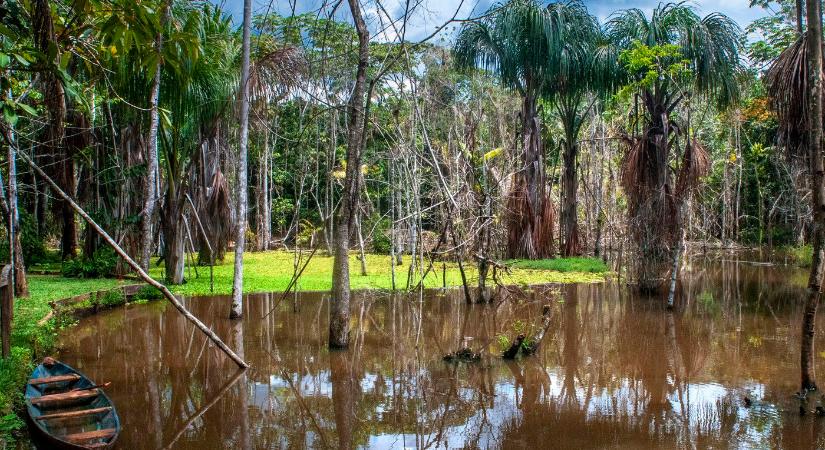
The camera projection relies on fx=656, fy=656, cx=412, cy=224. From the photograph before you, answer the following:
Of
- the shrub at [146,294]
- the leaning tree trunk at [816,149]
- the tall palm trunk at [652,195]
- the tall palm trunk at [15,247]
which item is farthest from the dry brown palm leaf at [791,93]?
the tall palm trunk at [15,247]

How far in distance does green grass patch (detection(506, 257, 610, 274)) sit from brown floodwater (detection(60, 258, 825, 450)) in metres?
6.46

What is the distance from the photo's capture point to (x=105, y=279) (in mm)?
17281

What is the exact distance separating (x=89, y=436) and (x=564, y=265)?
58.3 feet

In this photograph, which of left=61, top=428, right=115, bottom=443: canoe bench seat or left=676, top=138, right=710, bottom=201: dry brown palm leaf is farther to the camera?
left=676, top=138, right=710, bottom=201: dry brown palm leaf

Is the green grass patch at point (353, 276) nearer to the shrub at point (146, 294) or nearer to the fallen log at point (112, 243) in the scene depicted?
the shrub at point (146, 294)

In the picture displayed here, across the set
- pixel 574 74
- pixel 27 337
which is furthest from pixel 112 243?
pixel 574 74

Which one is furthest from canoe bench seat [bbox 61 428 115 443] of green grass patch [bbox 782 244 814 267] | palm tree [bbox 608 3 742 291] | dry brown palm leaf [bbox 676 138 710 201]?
green grass patch [bbox 782 244 814 267]

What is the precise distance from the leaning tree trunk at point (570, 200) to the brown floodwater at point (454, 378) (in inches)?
390

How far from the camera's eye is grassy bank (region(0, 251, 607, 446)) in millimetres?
7332

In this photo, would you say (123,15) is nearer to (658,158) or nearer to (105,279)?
(658,158)

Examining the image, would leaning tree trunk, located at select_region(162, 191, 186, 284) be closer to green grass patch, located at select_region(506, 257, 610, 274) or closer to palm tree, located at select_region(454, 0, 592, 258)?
green grass patch, located at select_region(506, 257, 610, 274)

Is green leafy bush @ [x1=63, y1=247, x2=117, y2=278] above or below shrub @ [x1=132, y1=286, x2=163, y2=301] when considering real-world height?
above

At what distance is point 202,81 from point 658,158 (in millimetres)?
10823

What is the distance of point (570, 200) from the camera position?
24.4m
